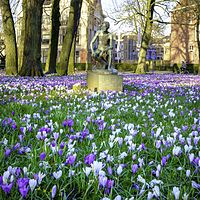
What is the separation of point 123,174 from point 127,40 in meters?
95.8

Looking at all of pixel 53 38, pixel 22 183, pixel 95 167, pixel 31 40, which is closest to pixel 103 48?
pixel 31 40

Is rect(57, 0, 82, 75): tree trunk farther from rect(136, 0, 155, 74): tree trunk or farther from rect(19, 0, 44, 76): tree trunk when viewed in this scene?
rect(136, 0, 155, 74): tree trunk

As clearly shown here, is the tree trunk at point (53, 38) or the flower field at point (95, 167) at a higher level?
the tree trunk at point (53, 38)

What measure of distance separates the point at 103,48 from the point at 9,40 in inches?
381

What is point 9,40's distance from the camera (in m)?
17.7

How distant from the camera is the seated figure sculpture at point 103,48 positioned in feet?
31.9

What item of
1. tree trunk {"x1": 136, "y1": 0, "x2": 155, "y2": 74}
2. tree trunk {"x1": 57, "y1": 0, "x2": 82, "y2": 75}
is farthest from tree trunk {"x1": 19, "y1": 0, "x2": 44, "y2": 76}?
tree trunk {"x1": 136, "y1": 0, "x2": 155, "y2": 74}

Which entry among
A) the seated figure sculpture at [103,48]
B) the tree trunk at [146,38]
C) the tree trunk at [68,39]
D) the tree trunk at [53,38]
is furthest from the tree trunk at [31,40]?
the tree trunk at [146,38]

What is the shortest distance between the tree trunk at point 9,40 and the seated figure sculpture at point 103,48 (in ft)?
28.2

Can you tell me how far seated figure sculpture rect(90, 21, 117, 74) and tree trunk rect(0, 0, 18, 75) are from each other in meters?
8.61

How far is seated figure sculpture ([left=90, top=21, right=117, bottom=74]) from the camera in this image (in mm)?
9711

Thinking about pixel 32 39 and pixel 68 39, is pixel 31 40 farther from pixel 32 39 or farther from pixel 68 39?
pixel 68 39

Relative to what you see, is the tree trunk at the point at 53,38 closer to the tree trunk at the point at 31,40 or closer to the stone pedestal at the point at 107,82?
the tree trunk at the point at 31,40

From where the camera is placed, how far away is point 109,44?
32.1ft
